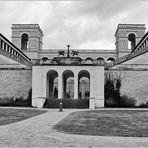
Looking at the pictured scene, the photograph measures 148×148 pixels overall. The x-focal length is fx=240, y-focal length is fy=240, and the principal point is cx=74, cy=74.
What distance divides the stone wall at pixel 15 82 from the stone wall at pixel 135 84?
1235 centimetres

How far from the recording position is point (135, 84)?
110 ft

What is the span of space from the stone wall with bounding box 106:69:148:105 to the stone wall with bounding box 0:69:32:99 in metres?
12.4

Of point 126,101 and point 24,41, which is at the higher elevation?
point 24,41

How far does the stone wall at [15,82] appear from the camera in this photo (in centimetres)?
3400

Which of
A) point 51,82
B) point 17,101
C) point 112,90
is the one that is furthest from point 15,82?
point 112,90

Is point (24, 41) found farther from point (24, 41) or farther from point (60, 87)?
point (60, 87)

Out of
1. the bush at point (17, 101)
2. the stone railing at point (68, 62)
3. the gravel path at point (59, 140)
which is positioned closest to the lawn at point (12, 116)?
the gravel path at point (59, 140)

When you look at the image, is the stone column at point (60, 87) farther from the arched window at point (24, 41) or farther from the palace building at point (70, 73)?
the arched window at point (24, 41)

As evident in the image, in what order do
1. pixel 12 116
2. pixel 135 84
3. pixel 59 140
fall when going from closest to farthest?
pixel 59 140 < pixel 12 116 < pixel 135 84

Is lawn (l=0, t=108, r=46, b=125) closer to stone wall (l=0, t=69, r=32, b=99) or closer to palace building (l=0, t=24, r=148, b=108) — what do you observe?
palace building (l=0, t=24, r=148, b=108)

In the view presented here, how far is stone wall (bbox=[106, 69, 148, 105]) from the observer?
33.2 metres

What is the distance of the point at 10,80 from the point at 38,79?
542 centimetres

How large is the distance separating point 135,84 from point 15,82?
671 inches

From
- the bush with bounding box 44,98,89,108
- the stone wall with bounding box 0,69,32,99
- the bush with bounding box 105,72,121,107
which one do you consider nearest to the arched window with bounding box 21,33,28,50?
the stone wall with bounding box 0,69,32,99
